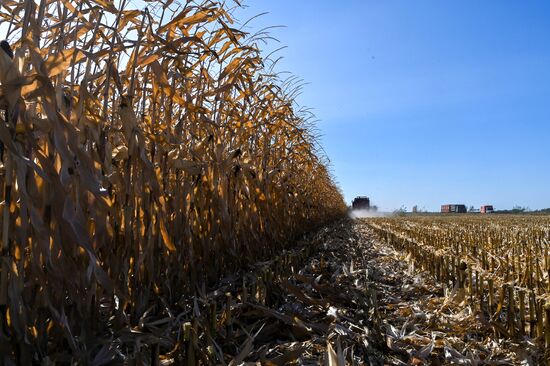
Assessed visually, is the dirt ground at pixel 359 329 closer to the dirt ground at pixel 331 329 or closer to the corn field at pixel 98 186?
the dirt ground at pixel 331 329

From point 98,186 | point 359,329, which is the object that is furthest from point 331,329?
point 98,186

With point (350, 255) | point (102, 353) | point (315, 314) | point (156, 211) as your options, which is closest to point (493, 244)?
point (350, 255)

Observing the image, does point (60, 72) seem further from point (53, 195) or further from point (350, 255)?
point (350, 255)

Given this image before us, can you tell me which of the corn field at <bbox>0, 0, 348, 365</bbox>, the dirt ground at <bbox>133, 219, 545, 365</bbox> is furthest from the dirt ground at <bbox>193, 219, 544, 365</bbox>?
the corn field at <bbox>0, 0, 348, 365</bbox>

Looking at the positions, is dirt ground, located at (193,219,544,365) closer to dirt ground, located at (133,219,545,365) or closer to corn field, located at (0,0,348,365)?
dirt ground, located at (133,219,545,365)

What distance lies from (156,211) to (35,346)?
89cm

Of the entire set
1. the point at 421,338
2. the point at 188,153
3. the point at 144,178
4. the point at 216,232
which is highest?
the point at 188,153

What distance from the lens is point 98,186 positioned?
1622 millimetres

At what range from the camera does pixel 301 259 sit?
4.66 m

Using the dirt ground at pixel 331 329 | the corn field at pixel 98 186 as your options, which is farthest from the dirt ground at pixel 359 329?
the corn field at pixel 98 186

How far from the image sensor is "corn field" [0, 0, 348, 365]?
1517mm

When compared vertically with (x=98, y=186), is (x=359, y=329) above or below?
below

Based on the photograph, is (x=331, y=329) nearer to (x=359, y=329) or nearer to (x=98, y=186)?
(x=359, y=329)

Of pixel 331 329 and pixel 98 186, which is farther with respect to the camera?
pixel 331 329
